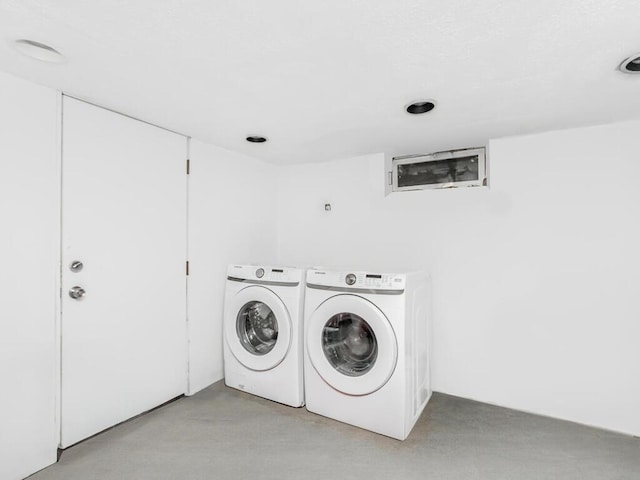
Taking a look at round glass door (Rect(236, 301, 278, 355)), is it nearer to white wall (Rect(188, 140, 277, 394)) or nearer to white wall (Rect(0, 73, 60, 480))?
white wall (Rect(188, 140, 277, 394))

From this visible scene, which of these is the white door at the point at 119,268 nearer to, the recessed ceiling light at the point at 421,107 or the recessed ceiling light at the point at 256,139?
the recessed ceiling light at the point at 256,139

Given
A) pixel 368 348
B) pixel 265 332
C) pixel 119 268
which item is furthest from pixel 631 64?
pixel 119 268

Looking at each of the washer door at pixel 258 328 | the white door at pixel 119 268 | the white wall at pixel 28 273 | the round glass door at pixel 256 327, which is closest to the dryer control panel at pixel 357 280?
the washer door at pixel 258 328

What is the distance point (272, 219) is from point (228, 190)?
65cm

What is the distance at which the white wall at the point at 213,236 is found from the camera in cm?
253

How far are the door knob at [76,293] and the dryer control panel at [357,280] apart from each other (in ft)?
4.41

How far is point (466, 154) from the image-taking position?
2.61m

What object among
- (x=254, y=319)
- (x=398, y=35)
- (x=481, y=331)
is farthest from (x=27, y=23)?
(x=481, y=331)

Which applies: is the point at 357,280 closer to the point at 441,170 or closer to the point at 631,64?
the point at 441,170

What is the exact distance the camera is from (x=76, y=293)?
5.97 ft

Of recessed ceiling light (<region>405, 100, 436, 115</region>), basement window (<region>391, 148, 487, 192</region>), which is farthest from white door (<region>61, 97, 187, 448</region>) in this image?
basement window (<region>391, 148, 487, 192</region>)

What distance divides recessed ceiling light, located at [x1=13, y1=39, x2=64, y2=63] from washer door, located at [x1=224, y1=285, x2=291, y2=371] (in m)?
1.71

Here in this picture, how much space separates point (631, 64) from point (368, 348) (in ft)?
6.40

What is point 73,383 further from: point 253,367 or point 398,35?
point 398,35
